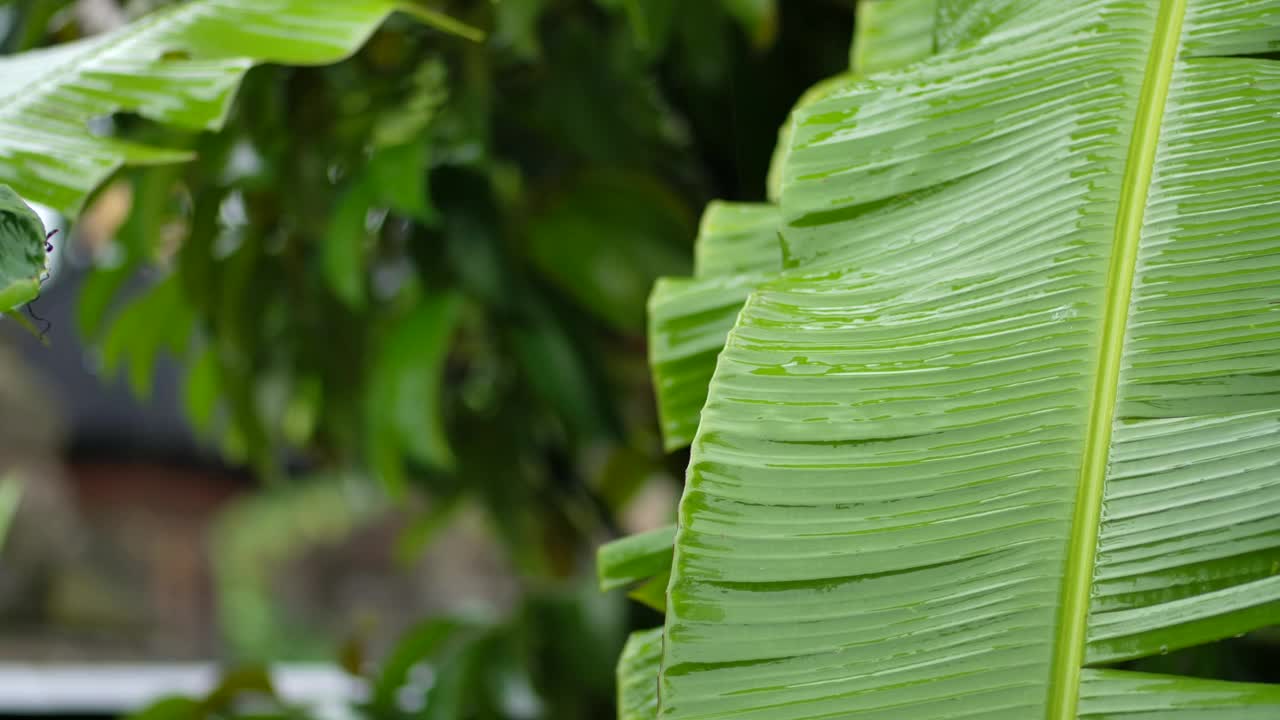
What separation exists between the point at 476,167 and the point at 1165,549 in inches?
24.4

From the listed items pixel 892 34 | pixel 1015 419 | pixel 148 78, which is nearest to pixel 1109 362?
pixel 1015 419

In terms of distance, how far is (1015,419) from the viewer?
0.34 meters

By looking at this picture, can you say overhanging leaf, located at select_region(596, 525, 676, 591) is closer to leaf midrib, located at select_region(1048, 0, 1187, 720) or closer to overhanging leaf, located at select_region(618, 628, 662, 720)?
overhanging leaf, located at select_region(618, 628, 662, 720)

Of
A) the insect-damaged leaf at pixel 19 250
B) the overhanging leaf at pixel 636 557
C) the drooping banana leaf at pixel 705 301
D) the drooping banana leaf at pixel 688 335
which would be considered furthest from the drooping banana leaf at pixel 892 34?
the insect-damaged leaf at pixel 19 250

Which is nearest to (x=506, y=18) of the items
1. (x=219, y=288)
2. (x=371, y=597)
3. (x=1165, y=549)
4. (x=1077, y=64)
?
(x=219, y=288)

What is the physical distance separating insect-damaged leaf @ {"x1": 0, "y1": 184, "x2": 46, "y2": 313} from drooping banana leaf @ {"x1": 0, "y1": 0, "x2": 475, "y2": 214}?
0.28 feet

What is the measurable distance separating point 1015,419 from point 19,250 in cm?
30

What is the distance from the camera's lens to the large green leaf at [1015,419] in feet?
1.02

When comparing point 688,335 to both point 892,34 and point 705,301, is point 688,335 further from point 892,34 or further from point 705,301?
point 892,34

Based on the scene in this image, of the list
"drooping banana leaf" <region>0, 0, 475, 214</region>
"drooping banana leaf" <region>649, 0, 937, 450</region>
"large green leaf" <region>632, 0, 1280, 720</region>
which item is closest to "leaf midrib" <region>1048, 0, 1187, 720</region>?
"large green leaf" <region>632, 0, 1280, 720</region>

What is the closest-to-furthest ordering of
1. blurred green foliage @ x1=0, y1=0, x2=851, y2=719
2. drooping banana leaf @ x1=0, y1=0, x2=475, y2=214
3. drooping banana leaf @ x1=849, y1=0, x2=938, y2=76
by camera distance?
drooping banana leaf @ x1=0, y1=0, x2=475, y2=214
drooping banana leaf @ x1=849, y1=0, x2=938, y2=76
blurred green foliage @ x1=0, y1=0, x2=851, y2=719

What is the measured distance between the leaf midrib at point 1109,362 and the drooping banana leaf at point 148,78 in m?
0.28

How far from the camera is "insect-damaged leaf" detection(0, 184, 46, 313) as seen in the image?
0.31 metres

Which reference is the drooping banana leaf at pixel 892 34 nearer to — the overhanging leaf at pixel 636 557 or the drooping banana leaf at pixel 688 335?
the drooping banana leaf at pixel 688 335
